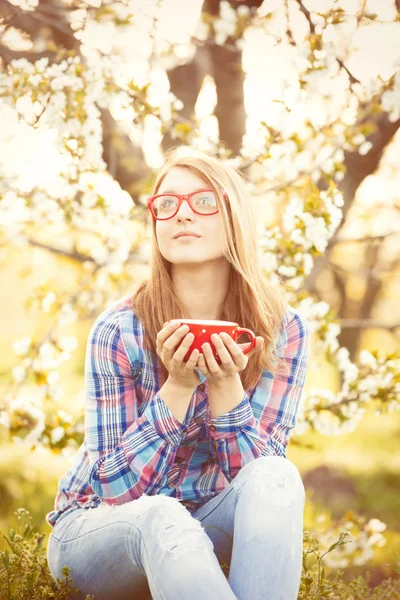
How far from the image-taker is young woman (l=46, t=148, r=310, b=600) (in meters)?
1.60

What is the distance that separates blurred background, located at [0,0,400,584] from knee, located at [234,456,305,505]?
1146 millimetres

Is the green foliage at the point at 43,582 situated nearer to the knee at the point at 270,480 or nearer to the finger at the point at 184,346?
the knee at the point at 270,480

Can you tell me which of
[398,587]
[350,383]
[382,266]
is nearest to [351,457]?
[382,266]

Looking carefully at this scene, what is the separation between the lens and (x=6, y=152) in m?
2.97

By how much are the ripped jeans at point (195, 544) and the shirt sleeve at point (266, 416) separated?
7 cm

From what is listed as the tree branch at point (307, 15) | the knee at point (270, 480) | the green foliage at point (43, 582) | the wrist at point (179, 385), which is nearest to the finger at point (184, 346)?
the wrist at point (179, 385)

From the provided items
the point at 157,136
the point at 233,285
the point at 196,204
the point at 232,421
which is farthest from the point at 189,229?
the point at 157,136

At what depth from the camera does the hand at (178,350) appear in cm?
166

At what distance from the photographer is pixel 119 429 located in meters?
1.88

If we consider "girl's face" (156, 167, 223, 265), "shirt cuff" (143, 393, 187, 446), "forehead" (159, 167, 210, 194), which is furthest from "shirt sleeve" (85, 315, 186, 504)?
"forehead" (159, 167, 210, 194)

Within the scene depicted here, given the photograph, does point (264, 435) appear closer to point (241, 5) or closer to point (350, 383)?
point (350, 383)

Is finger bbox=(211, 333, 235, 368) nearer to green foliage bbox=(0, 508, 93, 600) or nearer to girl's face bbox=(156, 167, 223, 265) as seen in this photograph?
girl's face bbox=(156, 167, 223, 265)

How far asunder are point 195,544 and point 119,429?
433mm

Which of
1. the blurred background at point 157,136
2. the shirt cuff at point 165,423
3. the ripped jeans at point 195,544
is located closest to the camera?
the ripped jeans at point 195,544
